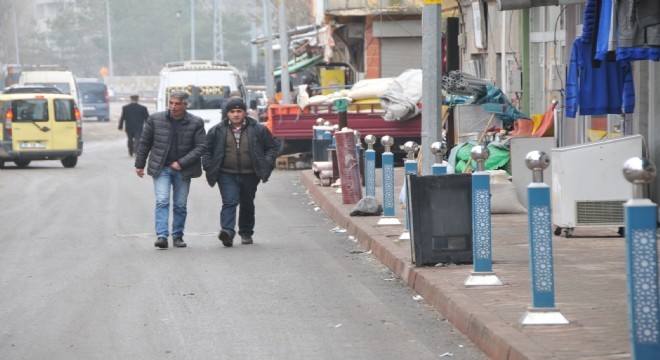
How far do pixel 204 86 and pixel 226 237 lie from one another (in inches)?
825

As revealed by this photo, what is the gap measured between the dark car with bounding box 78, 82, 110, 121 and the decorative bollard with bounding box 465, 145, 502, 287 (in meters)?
65.6

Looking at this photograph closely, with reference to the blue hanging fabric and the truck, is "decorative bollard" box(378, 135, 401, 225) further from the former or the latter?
the truck

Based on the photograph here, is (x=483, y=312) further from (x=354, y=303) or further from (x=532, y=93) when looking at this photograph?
(x=532, y=93)

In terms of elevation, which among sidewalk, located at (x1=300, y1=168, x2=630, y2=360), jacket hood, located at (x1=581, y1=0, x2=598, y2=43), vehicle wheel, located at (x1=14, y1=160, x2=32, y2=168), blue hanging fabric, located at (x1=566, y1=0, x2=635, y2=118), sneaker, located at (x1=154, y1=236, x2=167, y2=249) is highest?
jacket hood, located at (x1=581, y1=0, x2=598, y2=43)

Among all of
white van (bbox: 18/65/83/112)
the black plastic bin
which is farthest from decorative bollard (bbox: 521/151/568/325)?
white van (bbox: 18/65/83/112)

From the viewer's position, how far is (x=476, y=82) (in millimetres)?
19109

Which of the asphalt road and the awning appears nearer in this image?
the asphalt road

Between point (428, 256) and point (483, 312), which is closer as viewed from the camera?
point (483, 312)

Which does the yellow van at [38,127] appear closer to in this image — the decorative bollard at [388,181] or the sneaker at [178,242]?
the sneaker at [178,242]

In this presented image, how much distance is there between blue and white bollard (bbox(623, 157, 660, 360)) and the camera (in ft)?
19.9

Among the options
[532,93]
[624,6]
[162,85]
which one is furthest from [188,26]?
[624,6]

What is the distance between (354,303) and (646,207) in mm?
4230

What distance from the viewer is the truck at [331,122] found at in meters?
27.2

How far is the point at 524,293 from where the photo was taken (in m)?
9.26
